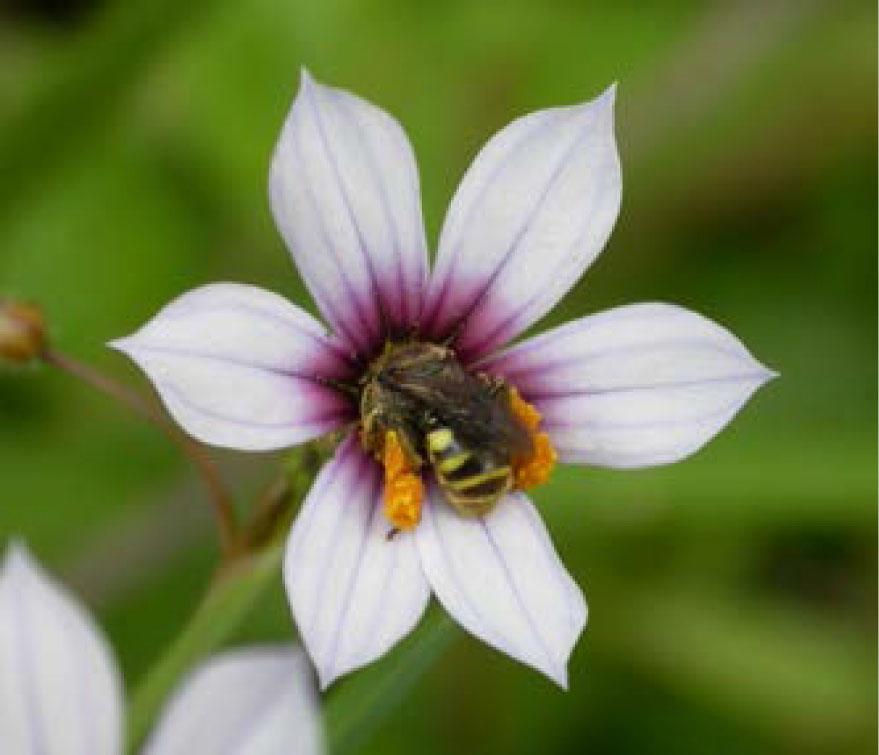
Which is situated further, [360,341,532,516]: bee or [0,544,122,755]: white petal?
[360,341,532,516]: bee

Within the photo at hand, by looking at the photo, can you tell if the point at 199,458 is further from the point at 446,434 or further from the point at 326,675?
the point at 326,675

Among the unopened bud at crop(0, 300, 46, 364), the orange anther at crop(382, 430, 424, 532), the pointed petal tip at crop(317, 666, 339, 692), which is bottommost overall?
the pointed petal tip at crop(317, 666, 339, 692)

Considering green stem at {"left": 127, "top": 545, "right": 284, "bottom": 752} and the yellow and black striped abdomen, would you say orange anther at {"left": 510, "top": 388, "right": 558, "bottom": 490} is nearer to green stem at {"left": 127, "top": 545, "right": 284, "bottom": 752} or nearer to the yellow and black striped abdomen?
the yellow and black striped abdomen

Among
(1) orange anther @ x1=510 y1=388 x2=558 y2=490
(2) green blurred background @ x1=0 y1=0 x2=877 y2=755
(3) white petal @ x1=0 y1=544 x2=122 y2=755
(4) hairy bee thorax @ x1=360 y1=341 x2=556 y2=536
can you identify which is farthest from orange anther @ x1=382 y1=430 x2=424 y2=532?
(2) green blurred background @ x1=0 y1=0 x2=877 y2=755

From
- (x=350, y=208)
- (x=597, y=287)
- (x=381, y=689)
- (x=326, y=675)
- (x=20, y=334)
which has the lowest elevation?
(x=597, y=287)

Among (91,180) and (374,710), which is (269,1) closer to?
(91,180)

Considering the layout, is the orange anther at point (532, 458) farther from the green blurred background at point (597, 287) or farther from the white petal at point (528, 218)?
the green blurred background at point (597, 287)

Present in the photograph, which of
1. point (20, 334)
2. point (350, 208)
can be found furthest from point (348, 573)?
point (20, 334)
